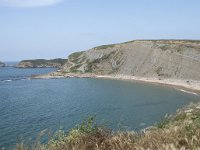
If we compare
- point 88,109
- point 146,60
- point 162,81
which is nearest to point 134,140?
point 88,109

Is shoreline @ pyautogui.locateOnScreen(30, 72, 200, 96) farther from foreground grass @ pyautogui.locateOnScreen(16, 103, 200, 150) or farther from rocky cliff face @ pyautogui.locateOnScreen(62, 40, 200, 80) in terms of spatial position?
foreground grass @ pyautogui.locateOnScreen(16, 103, 200, 150)

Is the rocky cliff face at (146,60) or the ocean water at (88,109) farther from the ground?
the rocky cliff face at (146,60)

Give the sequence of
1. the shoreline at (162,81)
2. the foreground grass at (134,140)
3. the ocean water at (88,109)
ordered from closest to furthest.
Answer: the foreground grass at (134,140)
the ocean water at (88,109)
the shoreline at (162,81)

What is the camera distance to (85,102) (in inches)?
2464

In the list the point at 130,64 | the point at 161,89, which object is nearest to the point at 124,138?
the point at 161,89

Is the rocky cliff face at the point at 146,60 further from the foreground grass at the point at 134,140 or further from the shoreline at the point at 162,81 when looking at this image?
the foreground grass at the point at 134,140

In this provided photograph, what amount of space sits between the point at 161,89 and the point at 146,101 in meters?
17.8

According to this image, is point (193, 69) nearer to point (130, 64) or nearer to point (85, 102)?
point (130, 64)

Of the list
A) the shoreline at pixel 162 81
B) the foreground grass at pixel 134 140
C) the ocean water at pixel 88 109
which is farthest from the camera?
the shoreline at pixel 162 81

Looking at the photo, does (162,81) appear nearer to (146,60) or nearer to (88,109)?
(146,60)

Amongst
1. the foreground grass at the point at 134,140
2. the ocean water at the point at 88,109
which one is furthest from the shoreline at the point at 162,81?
the foreground grass at the point at 134,140

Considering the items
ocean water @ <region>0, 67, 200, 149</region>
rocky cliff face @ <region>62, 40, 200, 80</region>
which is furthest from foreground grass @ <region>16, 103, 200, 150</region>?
rocky cliff face @ <region>62, 40, 200, 80</region>

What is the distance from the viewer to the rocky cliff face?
98.7 m

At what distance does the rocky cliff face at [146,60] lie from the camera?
9869 cm
